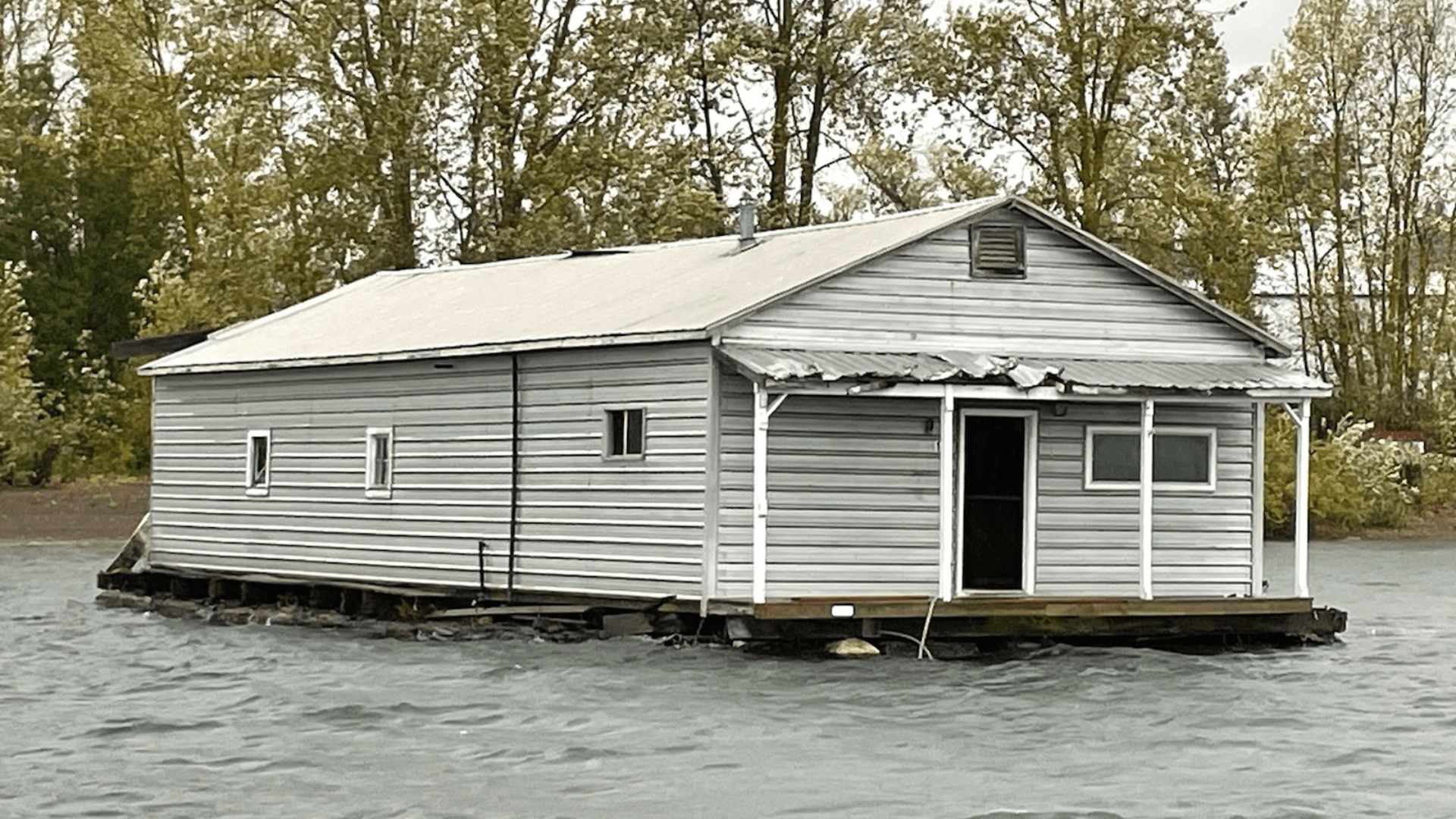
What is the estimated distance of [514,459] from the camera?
Result: 28.3m

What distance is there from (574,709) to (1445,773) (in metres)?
7.41

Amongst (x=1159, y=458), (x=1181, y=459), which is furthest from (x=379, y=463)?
(x=1181, y=459)

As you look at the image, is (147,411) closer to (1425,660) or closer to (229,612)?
(229,612)

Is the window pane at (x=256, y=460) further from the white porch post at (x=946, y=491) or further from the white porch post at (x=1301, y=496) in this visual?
the white porch post at (x=1301, y=496)

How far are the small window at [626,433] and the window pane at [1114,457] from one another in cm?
506

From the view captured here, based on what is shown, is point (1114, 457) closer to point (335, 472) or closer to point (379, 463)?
point (379, 463)

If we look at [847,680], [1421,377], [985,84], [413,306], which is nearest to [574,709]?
[847,680]

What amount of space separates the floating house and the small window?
0.10 feet

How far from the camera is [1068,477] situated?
90.5ft

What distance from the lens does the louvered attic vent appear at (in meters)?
27.3

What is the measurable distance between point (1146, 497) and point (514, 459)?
708cm

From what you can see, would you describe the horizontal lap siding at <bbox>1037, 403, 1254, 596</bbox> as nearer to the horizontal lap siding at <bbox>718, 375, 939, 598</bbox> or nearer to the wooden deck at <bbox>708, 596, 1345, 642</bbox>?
the wooden deck at <bbox>708, 596, 1345, 642</bbox>

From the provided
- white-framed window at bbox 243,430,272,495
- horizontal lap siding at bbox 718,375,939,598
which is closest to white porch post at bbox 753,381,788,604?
horizontal lap siding at bbox 718,375,939,598

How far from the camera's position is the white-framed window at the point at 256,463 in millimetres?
32625
